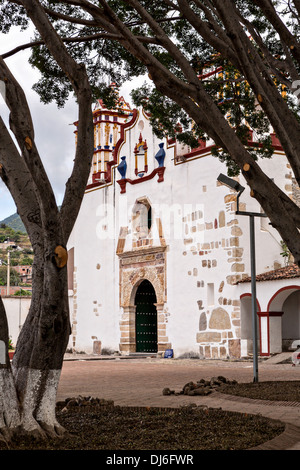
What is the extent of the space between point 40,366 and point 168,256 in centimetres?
1848

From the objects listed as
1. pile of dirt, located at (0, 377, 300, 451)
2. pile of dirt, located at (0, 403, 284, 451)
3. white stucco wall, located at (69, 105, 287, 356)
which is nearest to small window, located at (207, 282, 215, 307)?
white stucco wall, located at (69, 105, 287, 356)

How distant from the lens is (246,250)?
20.4m

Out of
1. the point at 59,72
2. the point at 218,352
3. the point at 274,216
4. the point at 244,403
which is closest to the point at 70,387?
the point at 244,403

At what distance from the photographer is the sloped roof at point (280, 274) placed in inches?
739

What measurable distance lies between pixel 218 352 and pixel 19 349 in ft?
53.5

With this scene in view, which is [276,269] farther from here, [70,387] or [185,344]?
[70,387]

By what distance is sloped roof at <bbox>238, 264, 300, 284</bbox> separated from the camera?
18766mm

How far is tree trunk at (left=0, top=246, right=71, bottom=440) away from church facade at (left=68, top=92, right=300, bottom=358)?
48.6ft

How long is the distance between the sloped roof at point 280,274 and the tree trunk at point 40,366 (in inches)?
580

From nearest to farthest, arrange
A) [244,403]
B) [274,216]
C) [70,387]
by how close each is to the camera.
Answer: [274,216]
[244,403]
[70,387]

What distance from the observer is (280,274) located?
63.1 ft

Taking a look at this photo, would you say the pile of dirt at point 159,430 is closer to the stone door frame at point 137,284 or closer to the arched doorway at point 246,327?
the arched doorway at point 246,327

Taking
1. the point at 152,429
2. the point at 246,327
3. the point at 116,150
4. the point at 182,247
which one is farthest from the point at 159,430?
the point at 116,150

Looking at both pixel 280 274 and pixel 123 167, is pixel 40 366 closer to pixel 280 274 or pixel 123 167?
pixel 280 274
